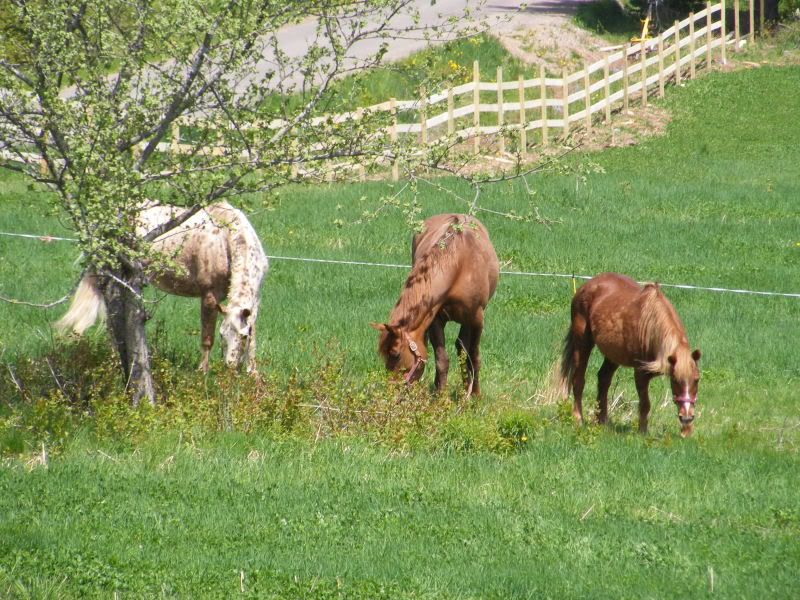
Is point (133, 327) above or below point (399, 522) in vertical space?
above

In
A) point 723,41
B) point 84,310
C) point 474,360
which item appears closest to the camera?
point 474,360

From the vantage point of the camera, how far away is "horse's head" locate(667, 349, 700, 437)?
926 cm

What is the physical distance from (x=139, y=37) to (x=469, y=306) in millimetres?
3868

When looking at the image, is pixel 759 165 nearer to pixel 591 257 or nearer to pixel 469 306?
pixel 591 257

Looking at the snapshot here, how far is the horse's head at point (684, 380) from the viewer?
30.4 ft

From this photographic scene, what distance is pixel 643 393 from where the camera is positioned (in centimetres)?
984

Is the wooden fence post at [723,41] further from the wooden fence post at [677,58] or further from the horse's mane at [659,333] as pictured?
the horse's mane at [659,333]

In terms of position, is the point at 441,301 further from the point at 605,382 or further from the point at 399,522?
the point at 399,522

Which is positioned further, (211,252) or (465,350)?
(211,252)

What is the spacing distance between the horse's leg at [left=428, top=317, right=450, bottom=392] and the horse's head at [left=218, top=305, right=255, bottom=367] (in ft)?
5.65

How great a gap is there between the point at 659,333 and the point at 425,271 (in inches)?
88.4

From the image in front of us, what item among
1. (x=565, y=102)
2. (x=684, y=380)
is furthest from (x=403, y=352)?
(x=565, y=102)

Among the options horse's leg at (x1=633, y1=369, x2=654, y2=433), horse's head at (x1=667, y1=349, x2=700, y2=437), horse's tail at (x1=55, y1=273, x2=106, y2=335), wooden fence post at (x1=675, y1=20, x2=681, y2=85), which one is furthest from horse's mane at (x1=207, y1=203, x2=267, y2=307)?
wooden fence post at (x1=675, y1=20, x2=681, y2=85)

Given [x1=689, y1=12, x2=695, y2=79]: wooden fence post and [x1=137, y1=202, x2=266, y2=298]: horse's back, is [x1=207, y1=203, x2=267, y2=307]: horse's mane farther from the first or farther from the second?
[x1=689, y1=12, x2=695, y2=79]: wooden fence post
